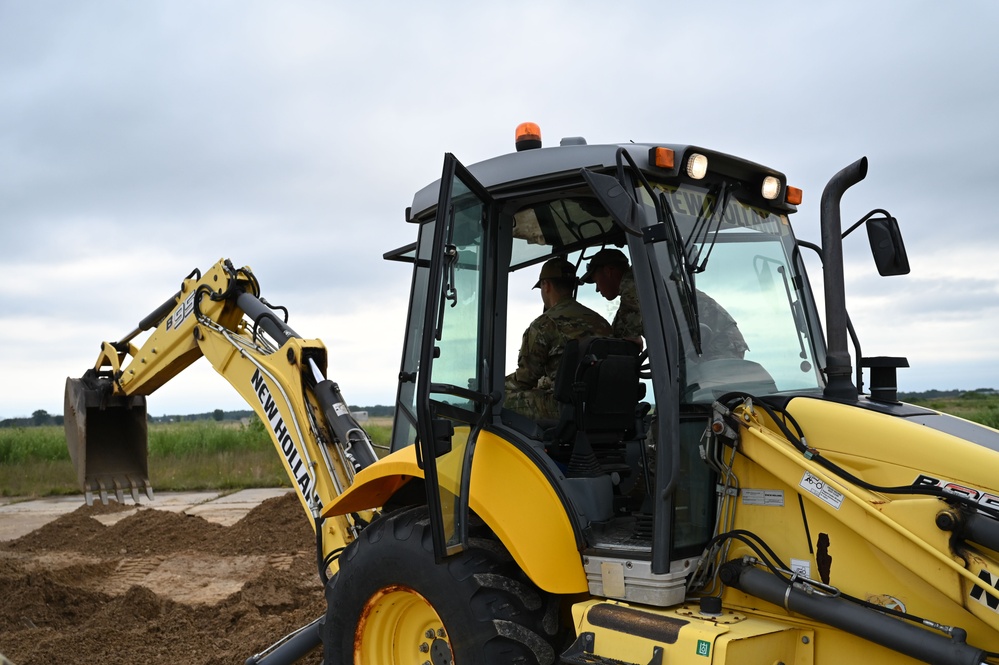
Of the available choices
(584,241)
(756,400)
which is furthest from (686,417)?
(584,241)

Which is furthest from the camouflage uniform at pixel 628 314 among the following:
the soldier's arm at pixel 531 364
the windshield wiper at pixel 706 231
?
the windshield wiper at pixel 706 231

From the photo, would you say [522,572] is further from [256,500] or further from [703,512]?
[256,500]

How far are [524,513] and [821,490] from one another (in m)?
1.17

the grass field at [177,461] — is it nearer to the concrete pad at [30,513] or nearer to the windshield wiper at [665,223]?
the concrete pad at [30,513]

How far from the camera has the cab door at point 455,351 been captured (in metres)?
3.63

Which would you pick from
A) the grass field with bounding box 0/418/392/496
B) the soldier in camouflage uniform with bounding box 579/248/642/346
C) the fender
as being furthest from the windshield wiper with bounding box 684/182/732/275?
the grass field with bounding box 0/418/392/496

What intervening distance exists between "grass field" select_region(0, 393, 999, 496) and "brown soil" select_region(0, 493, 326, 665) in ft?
18.3

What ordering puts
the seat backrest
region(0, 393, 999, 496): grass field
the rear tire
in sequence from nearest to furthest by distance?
the rear tire → the seat backrest → region(0, 393, 999, 496): grass field

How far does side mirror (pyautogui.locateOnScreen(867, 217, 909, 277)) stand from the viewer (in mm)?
3582

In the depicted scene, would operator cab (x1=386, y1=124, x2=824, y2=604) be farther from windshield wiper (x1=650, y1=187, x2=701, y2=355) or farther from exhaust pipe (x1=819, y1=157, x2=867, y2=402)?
exhaust pipe (x1=819, y1=157, x2=867, y2=402)

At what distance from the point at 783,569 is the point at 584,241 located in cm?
195

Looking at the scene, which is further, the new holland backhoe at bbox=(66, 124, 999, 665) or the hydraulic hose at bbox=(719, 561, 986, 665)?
the new holland backhoe at bbox=(66, 124, 999, 665)

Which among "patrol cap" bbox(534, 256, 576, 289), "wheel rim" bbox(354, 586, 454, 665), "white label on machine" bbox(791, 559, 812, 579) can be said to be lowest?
"wheel rim" bbox(354, 586, 454, 665)

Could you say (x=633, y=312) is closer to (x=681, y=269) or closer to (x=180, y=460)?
(x=681, y=269)
